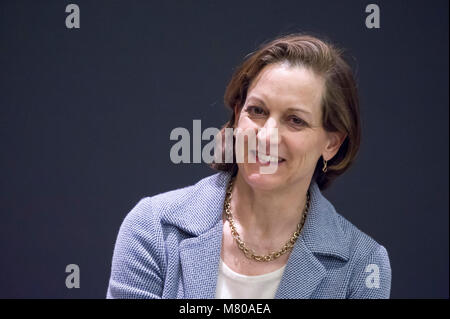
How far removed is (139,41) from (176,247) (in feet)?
2.23

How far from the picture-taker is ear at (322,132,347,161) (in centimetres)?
164

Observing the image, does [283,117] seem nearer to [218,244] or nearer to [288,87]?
[288,87]

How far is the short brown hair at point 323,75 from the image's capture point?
5.09 feet

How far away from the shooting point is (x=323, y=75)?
1.56m

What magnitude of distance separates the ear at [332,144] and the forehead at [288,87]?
122mm

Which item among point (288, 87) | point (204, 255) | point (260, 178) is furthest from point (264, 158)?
point (204, 255)

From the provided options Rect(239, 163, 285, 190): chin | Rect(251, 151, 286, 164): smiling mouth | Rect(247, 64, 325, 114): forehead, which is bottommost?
Rect(239, 163, 285, 190): chin

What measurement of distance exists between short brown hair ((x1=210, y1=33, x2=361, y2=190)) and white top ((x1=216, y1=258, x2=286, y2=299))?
0.39 meters

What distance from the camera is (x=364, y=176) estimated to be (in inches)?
84.4

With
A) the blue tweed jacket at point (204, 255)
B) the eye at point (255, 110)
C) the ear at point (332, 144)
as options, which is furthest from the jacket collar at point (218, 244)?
the eye at point (255, 110)

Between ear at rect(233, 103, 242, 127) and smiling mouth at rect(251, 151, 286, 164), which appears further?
ear at rect(233, 103, 242, 127)

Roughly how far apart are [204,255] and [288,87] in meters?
0.46

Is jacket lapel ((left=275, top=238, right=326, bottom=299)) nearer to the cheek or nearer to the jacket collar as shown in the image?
the jacket collar

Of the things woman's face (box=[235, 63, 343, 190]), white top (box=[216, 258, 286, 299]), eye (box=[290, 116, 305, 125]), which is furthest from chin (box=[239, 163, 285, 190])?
white top (box=[216, 258, 286, 299])
